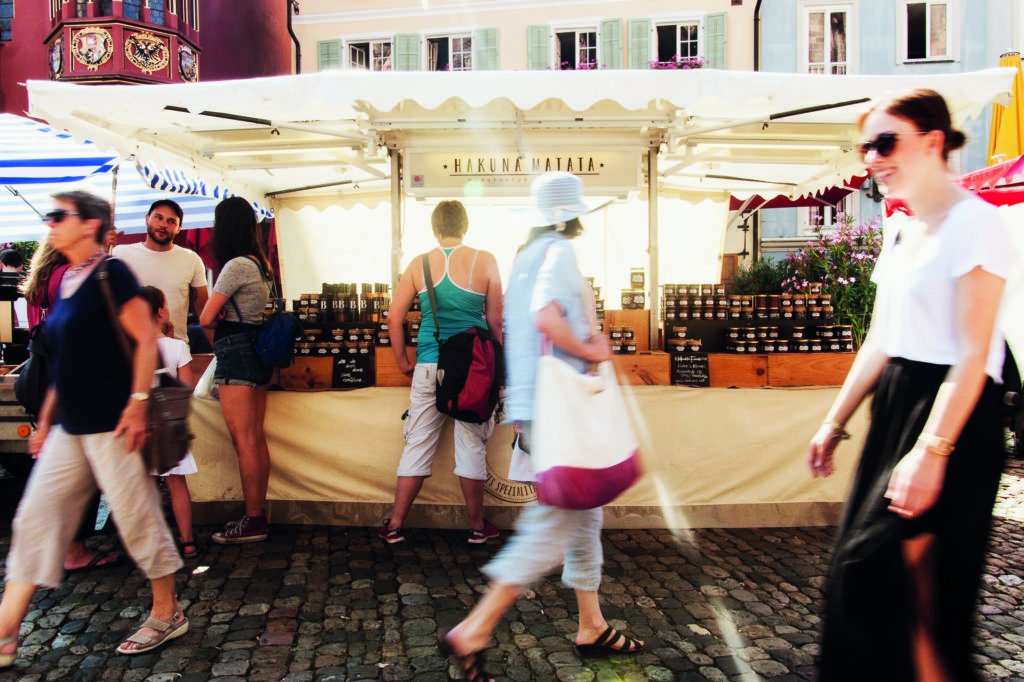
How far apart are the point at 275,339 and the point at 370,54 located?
1461 centimetres

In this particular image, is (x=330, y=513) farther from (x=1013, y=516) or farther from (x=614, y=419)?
(x=1013, y=516)

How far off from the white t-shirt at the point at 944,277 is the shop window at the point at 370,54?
1665 cm

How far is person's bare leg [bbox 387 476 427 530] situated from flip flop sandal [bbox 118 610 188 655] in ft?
4.28

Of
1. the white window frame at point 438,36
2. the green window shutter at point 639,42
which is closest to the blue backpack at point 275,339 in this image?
the green window shutter at point 639,42

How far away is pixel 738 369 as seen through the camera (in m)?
4.44

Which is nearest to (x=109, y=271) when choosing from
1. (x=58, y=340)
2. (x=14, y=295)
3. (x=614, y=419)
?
(x=58, y=340)

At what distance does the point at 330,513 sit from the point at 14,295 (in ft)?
13.1

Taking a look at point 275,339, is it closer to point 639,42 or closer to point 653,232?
point 653,232

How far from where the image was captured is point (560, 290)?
235 cm

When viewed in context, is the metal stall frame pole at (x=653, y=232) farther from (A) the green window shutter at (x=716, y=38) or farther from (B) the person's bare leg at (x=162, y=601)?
(A) the green window shutter at (x=716, y=38)

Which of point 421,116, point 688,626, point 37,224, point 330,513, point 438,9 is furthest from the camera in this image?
point 438,9

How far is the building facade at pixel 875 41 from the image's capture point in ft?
51.8

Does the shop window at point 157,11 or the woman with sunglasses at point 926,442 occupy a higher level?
the shop window at point 157,11

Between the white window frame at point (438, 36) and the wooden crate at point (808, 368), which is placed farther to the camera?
the white window frame at point (438, 36)
